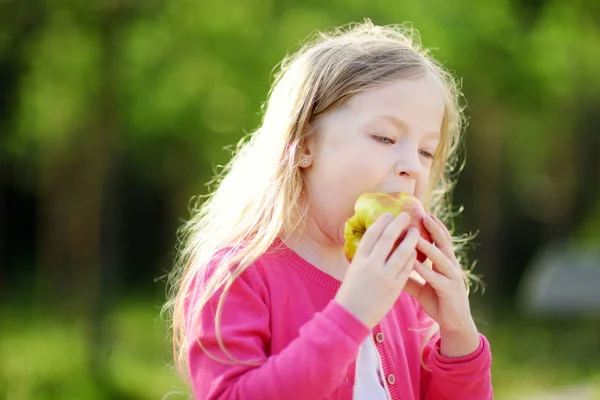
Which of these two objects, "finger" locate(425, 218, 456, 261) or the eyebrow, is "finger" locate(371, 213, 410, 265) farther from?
the eyebrow

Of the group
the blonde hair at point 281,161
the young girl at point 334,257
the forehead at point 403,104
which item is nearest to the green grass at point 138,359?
the blonde hair at point 281,161

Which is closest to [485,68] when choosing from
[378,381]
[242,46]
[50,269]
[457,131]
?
[242,46]

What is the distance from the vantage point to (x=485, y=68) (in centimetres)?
1020

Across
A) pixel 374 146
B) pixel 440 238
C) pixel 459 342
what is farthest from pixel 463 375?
pixel 374 146

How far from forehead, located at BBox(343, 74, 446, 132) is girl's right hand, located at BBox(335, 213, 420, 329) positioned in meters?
0.27

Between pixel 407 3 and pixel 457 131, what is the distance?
6.13 meters

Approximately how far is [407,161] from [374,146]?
0.28 ft

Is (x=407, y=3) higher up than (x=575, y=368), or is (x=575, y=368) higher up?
(x=407, y=3)

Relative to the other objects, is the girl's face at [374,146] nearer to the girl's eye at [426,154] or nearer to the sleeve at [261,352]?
the girl's eye at [426,154]

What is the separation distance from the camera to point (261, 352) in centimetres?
187

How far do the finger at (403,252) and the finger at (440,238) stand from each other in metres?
0.12

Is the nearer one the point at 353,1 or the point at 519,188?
the point at 353,1

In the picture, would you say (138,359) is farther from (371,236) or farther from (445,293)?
(371,236)

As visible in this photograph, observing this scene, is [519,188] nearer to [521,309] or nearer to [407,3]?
[521,309]
